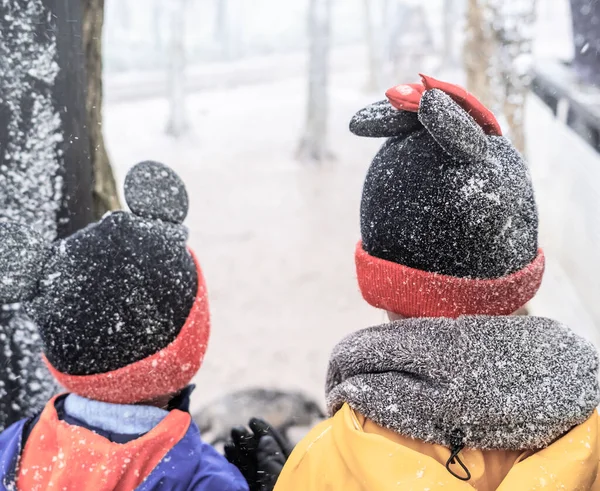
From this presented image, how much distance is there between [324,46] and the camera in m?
5.20

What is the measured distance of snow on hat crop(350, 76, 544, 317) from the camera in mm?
812

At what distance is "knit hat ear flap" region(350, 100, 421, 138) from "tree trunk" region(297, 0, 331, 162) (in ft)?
13.7

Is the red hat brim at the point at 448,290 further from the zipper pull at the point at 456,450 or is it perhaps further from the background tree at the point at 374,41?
the background tree at the point at 374,41

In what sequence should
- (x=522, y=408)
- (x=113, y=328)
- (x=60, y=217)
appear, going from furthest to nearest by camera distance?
1. (x=60, y=217)
2. (x=113, y=328)
3. (x=522, y=408)

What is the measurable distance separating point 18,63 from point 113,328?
71 centimetres

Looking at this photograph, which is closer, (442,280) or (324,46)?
(442,280)

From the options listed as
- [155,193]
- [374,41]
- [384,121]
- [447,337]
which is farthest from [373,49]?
[447,337]

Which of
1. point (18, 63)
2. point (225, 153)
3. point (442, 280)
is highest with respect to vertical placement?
point (18, 63)

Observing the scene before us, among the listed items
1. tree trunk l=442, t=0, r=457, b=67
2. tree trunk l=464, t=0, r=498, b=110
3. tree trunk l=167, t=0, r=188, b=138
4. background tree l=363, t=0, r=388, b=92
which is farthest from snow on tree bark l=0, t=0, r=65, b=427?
tree trunk l=442, t=0, r=457, b=67

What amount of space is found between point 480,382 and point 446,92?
45cm

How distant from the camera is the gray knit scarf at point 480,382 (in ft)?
2.43

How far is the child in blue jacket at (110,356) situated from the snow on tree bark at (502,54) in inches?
86.5

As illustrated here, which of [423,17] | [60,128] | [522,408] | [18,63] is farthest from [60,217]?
[423,17]

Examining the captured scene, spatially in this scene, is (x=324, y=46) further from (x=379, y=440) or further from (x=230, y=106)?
(x=379, y=440)
